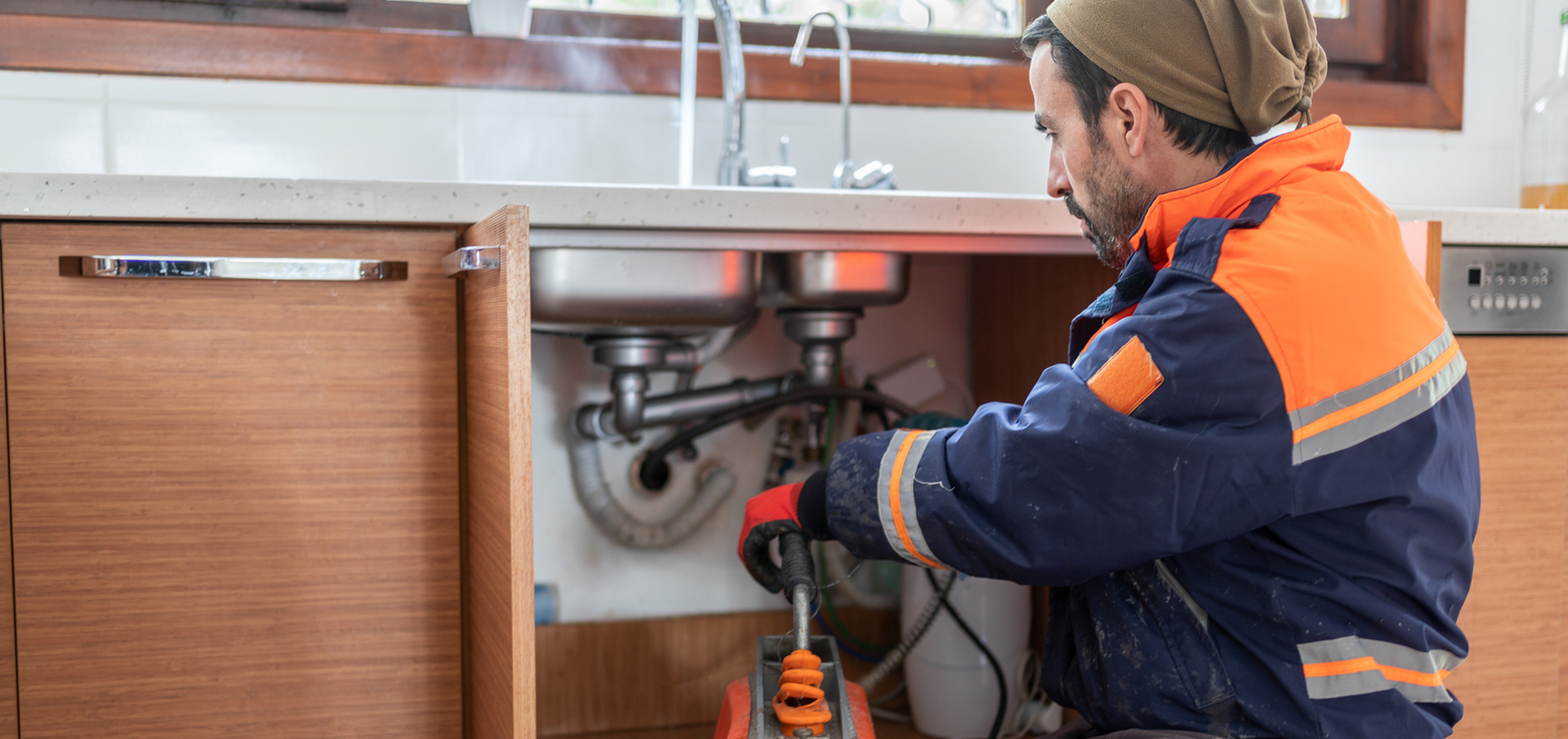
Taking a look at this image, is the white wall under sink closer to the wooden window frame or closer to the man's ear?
the wooden window frame

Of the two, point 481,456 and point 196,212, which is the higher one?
point 196,212

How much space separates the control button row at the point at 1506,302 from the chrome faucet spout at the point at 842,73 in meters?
0.73

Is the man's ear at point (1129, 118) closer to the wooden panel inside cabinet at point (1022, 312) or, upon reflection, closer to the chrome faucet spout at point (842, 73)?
the wooden panel inside cabinet at point (1022, 312)

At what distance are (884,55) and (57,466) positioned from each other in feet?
4.08

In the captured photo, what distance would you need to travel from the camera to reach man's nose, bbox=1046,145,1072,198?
0.84 meters

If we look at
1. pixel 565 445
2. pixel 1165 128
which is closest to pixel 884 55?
pixel 565 445

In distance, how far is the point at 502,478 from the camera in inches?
28.2

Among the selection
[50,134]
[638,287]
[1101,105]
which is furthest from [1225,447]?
[50,134]

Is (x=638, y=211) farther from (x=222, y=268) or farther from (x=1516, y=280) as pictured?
(x=1516, y=280)

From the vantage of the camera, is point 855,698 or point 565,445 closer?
point 855,698

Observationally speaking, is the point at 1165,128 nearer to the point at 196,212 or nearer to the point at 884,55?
the point at 196,212

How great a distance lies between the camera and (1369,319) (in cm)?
61

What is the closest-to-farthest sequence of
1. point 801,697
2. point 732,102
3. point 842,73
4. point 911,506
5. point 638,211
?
point 911,506 → point 801,697 → point 638,211 → point 732,102 → point 842,73

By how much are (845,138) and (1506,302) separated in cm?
82
